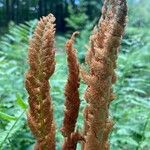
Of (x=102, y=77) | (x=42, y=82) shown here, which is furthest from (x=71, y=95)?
(x=102, y=77)

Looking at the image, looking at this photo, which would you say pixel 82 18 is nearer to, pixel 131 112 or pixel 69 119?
pixel 131 112

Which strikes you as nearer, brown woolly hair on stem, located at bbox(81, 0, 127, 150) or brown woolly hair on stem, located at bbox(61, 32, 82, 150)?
brown woolly hair on stem, located at bbox(81, 0, 127, 150)

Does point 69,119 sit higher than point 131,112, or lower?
higher

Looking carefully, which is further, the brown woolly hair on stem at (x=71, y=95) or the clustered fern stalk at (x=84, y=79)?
the brown woolly hair on stem at (x=71, y=95)

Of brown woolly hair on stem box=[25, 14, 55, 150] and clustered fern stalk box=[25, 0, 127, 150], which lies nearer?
clustered fern stalk box=[25, 0, 127, 150]

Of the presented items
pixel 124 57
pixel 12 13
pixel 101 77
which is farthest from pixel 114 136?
pixel 12 13

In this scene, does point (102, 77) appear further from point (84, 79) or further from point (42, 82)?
point (42, 82)

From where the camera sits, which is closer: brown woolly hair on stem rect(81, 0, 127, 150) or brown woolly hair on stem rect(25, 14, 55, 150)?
brown woolly hair on stem rect(81, 0, 127, 150)
